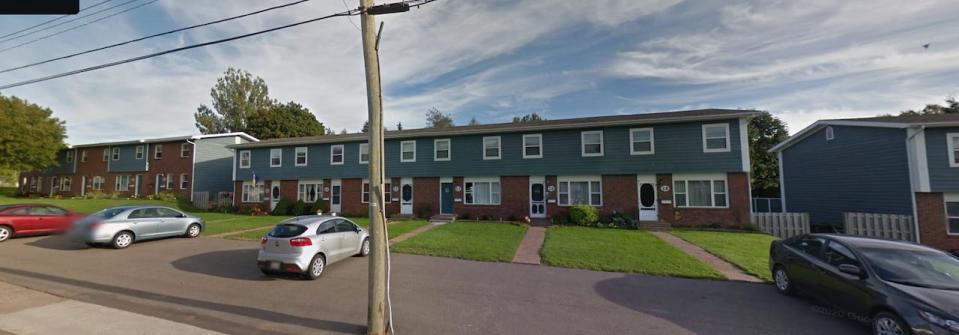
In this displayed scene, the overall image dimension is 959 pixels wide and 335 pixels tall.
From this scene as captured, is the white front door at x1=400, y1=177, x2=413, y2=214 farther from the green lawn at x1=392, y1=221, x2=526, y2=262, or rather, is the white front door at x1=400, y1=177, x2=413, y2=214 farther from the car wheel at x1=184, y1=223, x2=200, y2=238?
the car wheel at x1=184, y1=223, x2=200, y2=238

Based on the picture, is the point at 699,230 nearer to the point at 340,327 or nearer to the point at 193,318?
the point at 340,327

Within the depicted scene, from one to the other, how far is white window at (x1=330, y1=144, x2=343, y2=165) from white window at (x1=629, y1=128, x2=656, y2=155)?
17.7 meters

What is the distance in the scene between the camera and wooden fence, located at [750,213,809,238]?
1636 centimetres

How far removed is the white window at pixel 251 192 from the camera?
25.7m

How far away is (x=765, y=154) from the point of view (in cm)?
3397

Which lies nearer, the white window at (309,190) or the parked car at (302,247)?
the parked car at (302,247)

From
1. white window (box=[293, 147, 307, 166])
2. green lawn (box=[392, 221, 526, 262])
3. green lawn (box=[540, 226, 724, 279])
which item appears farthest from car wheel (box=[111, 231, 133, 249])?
green lawn (box=[540, 226, 724, 279])

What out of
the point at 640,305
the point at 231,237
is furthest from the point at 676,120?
the point at 231,237

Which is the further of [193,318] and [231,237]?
[231,237]

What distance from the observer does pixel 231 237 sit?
1400 cm

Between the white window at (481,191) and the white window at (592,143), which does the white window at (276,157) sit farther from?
the white window at (592,143)

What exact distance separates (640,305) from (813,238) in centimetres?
379

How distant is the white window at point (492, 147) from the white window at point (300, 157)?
1287cm

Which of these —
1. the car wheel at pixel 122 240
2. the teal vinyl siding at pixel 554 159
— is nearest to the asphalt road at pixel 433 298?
the car wheel at pixel 122 240
